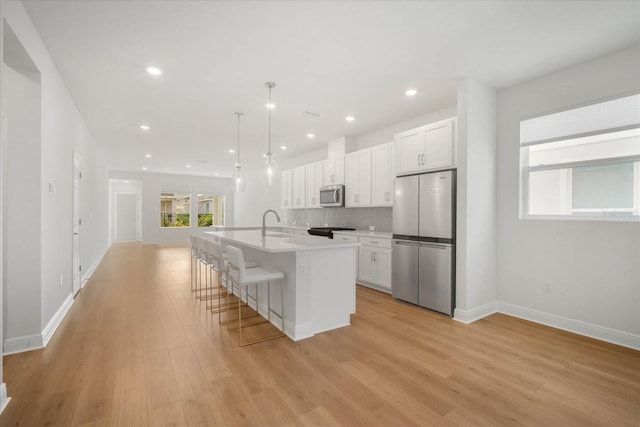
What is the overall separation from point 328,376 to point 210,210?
1186 centimetres

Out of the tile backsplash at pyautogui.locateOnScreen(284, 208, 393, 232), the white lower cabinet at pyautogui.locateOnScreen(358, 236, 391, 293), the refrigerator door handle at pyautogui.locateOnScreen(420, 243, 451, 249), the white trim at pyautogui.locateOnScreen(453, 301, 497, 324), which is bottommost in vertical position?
the white trim at pyautogui.locateOnScreen(453, 301, 497, 324)

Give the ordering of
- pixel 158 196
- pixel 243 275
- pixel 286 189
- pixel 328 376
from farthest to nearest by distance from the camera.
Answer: pixel 158 196 → pixel 286 189 → pixel 243 275 → pixel 328 376

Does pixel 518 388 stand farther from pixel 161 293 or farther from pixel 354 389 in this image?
pixel 161 293

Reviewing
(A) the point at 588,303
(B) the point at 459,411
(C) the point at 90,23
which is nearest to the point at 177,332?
(B) the point at 459,411

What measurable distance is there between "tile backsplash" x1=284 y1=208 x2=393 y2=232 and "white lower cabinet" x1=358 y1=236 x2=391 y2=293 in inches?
27.2

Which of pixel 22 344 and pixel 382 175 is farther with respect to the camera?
pixel 382 175

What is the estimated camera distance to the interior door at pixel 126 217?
12094mm

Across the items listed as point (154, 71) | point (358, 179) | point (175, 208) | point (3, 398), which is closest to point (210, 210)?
point (175, 208)

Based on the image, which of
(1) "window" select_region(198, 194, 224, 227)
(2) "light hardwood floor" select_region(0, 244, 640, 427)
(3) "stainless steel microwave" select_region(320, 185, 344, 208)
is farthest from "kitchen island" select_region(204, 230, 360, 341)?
(1) "window" select_region(198, 194, 224, 227)

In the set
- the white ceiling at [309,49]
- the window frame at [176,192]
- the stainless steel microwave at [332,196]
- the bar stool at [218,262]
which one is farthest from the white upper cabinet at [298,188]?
the window frame at [176,192]

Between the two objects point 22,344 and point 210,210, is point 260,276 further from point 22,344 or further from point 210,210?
point 210,210

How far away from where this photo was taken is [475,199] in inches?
139

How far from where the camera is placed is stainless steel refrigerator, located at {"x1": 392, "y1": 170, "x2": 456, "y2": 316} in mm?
3572

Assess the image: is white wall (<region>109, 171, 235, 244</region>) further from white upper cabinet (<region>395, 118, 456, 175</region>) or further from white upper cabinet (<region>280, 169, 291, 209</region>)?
white upper cabinet (<region>395, 118, 456, 175</region>)
